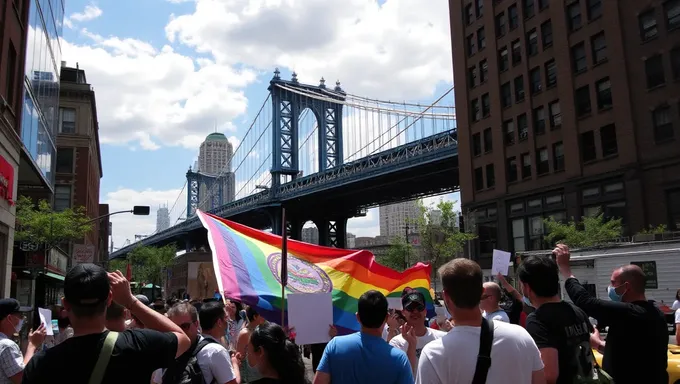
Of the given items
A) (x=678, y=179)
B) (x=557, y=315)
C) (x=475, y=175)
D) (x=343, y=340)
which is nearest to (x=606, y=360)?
(x=557, y=315)

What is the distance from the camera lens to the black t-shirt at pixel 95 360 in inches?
103

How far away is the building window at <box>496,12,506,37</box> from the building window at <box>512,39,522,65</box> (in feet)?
4.90

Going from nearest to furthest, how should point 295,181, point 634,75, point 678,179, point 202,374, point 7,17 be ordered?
point 202,374 → point 7,17 → point 678,179 → point 634,75 → point 295,181

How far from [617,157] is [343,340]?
33.0 meters

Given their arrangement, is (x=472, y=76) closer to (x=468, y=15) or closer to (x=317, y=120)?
(x=468, y=15)

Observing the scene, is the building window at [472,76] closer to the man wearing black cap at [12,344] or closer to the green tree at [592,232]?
the green tree at [592,232]

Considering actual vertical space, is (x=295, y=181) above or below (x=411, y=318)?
above

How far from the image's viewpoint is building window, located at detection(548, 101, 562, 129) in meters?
37.4

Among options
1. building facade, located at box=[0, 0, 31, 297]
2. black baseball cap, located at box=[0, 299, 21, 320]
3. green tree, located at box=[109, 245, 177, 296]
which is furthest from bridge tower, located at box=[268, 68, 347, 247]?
black baseball cap, located at box=[0, 299, 21, 320]

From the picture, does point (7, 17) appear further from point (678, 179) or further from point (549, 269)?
point (678, 179)

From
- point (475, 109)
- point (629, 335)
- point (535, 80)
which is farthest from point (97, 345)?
point (475, 109)

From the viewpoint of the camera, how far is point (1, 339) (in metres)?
4.94

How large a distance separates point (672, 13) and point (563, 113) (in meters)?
8.02

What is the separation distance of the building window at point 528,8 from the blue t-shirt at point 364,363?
4027 cm
